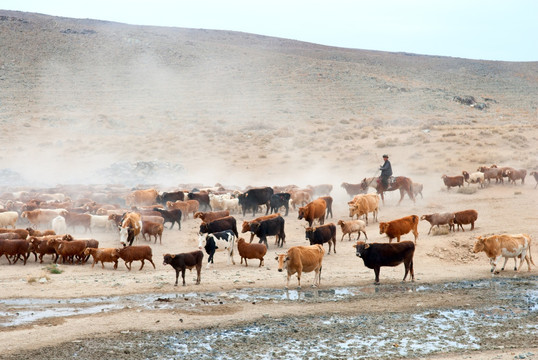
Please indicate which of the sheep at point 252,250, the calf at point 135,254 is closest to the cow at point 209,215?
the sheep at point 252,250

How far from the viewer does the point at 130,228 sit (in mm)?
19125

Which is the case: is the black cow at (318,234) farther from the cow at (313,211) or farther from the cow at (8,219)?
the cow at (8,219)

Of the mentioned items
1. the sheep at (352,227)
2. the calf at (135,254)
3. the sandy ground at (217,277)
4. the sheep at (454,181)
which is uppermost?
the sheep at (454,181)

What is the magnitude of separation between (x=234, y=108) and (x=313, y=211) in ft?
138

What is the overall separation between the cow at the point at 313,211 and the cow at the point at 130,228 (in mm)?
5498

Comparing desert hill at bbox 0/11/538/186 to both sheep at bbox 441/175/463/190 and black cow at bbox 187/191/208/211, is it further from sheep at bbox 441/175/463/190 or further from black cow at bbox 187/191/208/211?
black cow at bbox 187/191/208/211

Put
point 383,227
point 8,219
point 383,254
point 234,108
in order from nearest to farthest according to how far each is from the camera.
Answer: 1. point 383,254
2. point 383,227
3. point 8,219
4. point 234,108

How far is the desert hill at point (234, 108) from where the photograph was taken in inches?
1570

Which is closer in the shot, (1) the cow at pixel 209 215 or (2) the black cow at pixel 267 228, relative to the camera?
(2) the black cow at pixel 267 228

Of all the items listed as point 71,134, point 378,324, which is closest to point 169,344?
point 378,324

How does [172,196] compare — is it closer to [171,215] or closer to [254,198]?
[254,198]

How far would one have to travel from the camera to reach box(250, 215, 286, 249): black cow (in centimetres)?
1905

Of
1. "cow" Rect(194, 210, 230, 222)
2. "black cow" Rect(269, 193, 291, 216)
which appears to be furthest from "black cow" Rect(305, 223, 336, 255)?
"black cow" Rect(269, 193, 291, 216)

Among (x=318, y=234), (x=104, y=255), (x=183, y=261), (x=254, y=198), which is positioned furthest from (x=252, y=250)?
(x=254, y=198)
